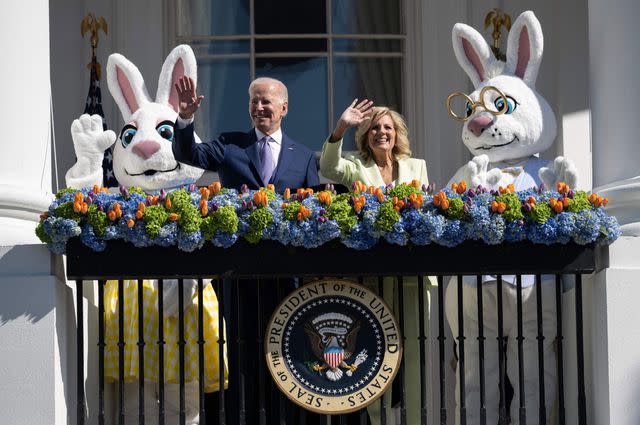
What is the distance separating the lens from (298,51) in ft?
52.6

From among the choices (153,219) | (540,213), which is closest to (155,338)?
(153,219)

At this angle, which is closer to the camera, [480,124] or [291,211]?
[291,211]

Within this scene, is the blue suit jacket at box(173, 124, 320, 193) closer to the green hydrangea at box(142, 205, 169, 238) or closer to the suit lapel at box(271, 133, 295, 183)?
the suit lapel at box(271, 133, 295, 183)

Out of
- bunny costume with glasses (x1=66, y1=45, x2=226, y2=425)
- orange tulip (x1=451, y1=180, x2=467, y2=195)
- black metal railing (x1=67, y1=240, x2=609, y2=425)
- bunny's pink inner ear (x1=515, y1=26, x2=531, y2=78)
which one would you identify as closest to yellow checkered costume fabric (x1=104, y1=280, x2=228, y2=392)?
bunny costume with glasses (x1=66, y1=45, x2=226, y2=425)

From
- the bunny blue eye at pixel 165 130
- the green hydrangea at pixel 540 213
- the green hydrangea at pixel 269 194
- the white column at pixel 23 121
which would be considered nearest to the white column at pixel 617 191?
the green hydrangea at pixel 540 213

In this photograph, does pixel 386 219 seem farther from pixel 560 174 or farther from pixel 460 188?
pixel 560 174

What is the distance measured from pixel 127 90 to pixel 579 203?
3.16 m

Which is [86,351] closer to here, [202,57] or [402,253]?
[402,253]

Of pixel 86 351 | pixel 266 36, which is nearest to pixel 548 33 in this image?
pixel 266 36

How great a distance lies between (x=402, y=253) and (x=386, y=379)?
76 cm

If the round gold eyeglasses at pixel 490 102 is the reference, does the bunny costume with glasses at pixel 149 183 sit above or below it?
below

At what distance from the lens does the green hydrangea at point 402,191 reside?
40.2 ft

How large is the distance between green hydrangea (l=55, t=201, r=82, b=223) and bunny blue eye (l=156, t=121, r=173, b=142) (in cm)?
140

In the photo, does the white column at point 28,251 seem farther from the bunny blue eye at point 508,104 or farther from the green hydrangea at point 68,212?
the bunny blue eye at point 508,104
